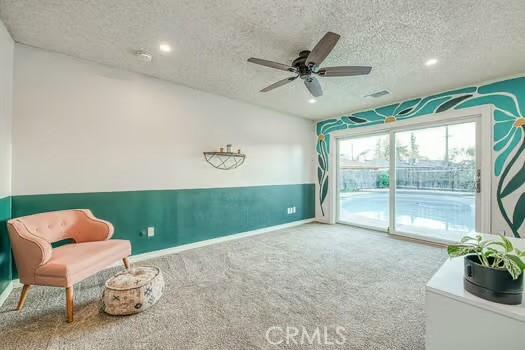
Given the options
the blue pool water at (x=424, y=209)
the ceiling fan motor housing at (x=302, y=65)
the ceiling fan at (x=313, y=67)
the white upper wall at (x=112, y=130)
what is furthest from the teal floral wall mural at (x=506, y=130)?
the white upper wall at (x=112, y=130)

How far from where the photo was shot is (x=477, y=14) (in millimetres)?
1952

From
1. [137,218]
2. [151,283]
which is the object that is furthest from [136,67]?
[151,283]

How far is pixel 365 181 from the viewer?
16.9ft

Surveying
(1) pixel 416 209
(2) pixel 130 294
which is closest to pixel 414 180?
(1) pixel 416 209

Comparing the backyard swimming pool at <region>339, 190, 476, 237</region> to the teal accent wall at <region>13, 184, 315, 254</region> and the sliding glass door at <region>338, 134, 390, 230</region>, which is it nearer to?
the sliding glass door at <region>338, 134, 390, 230</region>

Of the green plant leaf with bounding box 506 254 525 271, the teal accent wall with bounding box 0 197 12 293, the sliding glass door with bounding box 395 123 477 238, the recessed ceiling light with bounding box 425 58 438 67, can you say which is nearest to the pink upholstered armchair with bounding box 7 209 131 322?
the teal accent wall with bounding box 0 197 12 293

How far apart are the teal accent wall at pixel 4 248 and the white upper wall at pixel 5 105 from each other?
108 mm

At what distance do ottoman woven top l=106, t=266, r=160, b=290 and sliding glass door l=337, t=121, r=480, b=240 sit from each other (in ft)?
14.1

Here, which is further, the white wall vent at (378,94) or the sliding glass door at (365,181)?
the sliding glass door at (365,181)

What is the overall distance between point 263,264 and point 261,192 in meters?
1.82

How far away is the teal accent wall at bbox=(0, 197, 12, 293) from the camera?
84.9 inches

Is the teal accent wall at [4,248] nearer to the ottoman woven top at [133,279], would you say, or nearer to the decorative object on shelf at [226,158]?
the ottoman woven top at [133,279]

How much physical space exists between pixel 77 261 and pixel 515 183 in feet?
17.3

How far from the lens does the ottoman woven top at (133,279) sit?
1918 millimetres
